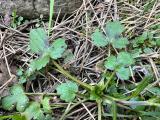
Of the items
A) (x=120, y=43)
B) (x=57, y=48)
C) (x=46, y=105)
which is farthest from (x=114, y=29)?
(x=46, y=105)

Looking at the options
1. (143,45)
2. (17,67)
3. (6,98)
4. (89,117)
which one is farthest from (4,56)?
(143,45)

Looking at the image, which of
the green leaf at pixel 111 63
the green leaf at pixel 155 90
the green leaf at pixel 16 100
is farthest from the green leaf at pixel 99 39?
the green leaf at pixel 16 100

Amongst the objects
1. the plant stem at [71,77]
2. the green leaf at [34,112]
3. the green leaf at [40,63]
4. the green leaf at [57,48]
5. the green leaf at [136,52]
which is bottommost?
the green leaf at [34,112]

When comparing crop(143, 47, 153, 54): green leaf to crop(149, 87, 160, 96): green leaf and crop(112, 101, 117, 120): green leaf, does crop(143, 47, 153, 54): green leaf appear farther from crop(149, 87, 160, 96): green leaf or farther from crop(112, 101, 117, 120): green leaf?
crop(112, 101, 117, 120): green leaf

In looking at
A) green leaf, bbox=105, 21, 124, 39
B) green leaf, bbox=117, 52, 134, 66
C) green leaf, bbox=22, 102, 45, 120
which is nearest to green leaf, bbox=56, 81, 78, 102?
green leaf, bbox=22, 102, 45, 120

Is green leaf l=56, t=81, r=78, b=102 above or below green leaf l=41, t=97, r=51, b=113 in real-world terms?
above

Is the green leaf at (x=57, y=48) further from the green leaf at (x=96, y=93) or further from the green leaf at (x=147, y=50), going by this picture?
the green leaf at (x=147, y=50)

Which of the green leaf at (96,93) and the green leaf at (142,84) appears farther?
the green leaf at (96,93)
